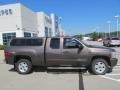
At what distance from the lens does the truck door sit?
1156 centimetres

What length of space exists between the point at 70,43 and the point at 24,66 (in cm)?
254

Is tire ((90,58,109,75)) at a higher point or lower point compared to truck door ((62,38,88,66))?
lower

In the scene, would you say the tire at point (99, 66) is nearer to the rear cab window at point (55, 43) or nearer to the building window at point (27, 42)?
the rear cab window at point (55, 43)

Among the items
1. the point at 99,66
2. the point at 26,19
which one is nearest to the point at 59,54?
the point at 99,66

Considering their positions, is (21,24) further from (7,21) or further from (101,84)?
(101,84)

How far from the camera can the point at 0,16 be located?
5144 cm

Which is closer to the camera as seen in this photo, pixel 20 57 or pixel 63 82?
pixel 63 82

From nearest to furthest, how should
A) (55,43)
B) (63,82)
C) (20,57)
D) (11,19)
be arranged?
(63,82)
(55,43)
(20,57)
(11,19)

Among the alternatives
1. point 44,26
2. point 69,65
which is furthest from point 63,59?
point 44,26

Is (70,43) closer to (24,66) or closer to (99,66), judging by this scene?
(99,66)

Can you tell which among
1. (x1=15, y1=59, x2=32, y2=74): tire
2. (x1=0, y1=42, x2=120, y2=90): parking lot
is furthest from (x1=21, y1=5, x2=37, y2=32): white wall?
(x1=0, y1=42, x2=120, y2=90): parking lot

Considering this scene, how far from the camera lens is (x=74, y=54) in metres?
11.6

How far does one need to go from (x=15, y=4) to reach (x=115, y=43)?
2293 cm

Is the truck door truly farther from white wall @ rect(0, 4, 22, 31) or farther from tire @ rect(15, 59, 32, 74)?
white wall @ rect(0, 4, 22, 31)
